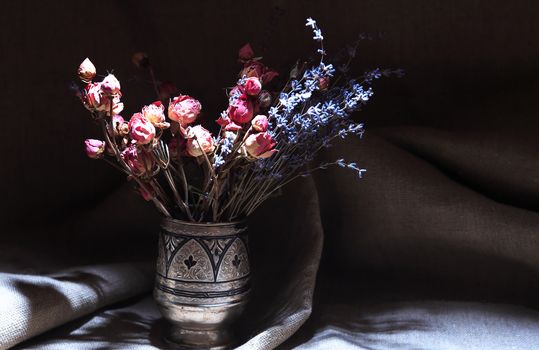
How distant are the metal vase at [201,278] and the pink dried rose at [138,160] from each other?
84mm

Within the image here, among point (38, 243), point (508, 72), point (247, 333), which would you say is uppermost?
point (508, 72)

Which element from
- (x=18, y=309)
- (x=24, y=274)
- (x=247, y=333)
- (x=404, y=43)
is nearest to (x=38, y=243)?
(x=24, y=274)

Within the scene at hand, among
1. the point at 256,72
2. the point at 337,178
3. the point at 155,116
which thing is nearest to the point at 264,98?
the point at 256,72

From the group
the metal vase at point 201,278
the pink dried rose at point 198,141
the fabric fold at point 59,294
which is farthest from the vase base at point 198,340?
the pink dried rose at point 198,141

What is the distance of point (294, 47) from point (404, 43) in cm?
18

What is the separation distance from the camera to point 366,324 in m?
1.10

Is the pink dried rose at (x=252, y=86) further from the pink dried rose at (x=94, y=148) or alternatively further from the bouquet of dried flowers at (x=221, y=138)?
the pink dried rose at (x=94, y=148)

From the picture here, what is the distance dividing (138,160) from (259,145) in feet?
0.50

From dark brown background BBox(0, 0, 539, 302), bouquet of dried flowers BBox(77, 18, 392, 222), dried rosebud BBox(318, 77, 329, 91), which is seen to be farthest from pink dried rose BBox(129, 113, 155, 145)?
dark brown background BBox(0, 0, 539, 302)

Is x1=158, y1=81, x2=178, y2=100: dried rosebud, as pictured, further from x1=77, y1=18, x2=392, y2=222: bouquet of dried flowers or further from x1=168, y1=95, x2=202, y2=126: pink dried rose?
x1=168, y1=95, x2=202, y2=126: pink dried rose

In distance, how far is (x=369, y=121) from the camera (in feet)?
4.24

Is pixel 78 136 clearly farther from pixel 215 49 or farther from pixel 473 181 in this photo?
pixel 473 181

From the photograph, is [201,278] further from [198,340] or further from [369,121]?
[369,121]

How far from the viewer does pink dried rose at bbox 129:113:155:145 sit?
887mm
